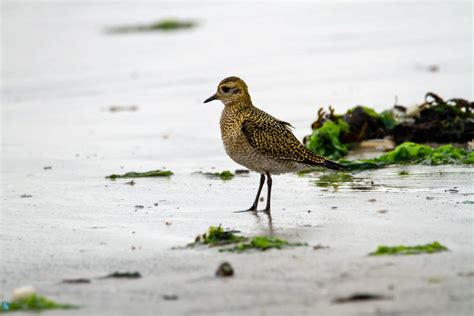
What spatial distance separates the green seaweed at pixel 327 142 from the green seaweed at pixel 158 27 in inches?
538

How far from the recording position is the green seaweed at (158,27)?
76.3ft

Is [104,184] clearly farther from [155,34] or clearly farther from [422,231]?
[155,34]

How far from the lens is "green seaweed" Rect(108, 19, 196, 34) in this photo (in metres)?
23.2

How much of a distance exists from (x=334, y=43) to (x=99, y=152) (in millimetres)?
8624

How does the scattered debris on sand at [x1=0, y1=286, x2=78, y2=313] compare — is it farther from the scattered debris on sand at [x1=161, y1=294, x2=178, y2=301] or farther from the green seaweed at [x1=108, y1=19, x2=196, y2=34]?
the green seaweed at [x1=108, y1=19, x2=196, y2=34]

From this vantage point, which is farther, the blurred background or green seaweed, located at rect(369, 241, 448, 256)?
the blurred background

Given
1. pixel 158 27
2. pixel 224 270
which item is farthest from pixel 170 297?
pixel 158 27

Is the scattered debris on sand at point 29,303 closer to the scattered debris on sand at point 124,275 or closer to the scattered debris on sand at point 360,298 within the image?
the scattered debris on sand at point 124,275

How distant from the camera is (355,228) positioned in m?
6.64

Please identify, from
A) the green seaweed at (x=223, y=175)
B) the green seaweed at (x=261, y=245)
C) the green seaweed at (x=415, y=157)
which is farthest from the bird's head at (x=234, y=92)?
the green seaweed at (x=261, y=245)

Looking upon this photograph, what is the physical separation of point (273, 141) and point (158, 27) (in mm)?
16023

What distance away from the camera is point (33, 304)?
5.21 m

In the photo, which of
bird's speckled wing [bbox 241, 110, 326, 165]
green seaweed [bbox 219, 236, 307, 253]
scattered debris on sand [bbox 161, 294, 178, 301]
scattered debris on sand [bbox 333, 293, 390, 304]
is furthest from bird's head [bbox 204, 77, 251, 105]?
scattered debris on sand [bbox 333, 293, 390, 304]

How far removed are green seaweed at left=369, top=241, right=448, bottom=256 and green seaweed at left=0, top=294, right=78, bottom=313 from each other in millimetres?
1895
